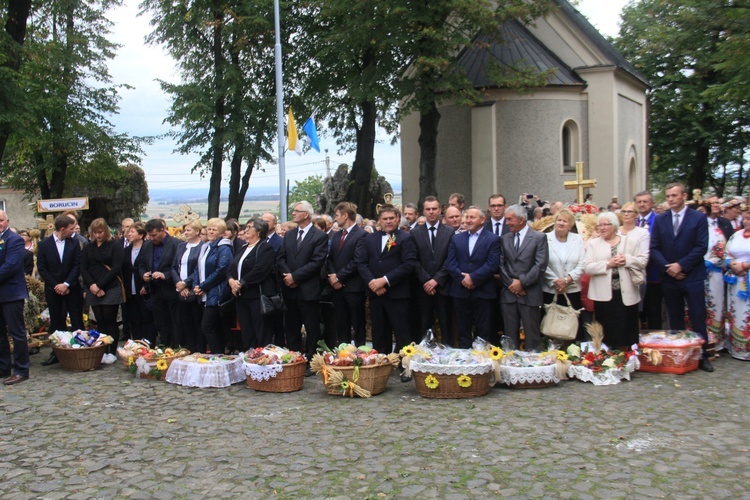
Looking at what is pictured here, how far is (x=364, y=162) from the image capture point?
1099 inches

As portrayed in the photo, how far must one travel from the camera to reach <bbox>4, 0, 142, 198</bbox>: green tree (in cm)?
2584

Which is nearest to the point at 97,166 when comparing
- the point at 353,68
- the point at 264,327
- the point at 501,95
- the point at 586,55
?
the point at 353,68

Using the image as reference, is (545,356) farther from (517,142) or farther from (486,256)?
(517,142)

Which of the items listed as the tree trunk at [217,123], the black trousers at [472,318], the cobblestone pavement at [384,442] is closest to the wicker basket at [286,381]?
the cobblestone pavement at [384,442]

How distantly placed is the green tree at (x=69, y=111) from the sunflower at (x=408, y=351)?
20.3 m

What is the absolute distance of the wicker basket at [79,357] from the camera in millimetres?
9625

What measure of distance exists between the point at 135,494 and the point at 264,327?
13.6 ft

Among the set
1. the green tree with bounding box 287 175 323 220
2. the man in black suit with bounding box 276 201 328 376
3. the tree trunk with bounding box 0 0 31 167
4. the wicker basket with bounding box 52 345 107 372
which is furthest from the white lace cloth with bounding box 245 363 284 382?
the green tree with bounding box 287 175 323 220

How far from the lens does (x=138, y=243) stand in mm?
10789

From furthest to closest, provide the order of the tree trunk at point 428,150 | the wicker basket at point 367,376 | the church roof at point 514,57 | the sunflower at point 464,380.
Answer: the church roof at point 514,57, the tree trunk at point 428,150, the wicker basket at point 367,376, the sunflower at point 464,380

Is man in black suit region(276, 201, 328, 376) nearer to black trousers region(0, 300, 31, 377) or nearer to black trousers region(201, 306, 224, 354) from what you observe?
black trousers region(201, 306, 224, 354)

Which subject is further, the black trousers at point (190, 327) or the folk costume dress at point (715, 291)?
the black trousers at point (190, 327)

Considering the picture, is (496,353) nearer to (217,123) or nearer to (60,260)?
(60,260)

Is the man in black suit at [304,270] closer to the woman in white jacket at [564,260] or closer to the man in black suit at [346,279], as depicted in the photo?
the man in black suit at [346,279]
